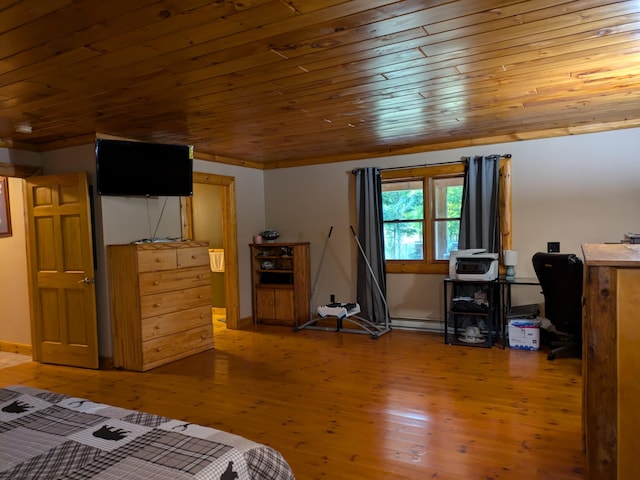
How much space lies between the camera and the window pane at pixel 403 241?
17.9 feet

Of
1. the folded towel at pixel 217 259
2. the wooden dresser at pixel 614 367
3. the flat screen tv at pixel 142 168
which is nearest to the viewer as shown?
the wooden dresser at pixel 614 367

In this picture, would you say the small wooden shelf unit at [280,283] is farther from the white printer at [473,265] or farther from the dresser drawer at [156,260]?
the white printer at [473,265]

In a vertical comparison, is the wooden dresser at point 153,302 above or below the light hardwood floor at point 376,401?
above

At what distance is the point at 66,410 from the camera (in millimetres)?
1728

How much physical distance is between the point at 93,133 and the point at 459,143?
3.80 m

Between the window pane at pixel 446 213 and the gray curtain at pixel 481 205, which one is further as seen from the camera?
the window pane at pixel 446 213

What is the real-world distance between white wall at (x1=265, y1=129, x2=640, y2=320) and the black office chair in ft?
2.44

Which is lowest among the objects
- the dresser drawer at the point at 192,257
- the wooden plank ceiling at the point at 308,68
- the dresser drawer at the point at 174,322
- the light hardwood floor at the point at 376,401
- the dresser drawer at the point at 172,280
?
the light hardwood floor at the point at 376,401

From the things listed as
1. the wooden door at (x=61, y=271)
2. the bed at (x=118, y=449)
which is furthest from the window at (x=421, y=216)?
the bed at (x=118, y=449)

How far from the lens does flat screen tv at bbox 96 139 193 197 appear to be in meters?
4.02

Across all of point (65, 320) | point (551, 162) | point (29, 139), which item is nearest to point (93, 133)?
point (29, 139)

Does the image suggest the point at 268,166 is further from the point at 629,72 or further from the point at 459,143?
the point at 629,72

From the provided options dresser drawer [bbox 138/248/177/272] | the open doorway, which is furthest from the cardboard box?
dresser drawer [bbox 138/248/177/272]

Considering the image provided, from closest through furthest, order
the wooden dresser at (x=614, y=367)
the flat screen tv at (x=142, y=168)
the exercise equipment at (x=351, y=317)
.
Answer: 1. the wooden dresser at (x=614, y=367)
2. the flat screen tv at (x=142, y=168)
3. the exercise equipment at (x=351, y=317)
